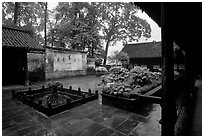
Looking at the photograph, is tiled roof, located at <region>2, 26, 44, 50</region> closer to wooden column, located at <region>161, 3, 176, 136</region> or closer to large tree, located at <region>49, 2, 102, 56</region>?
wooden column, located at <region>161, 3, 176, 136</region>

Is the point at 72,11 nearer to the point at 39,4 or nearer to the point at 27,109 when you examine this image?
the point at 39,4

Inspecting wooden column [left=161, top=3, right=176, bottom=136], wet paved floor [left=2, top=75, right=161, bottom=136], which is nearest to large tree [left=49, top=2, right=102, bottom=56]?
wet paved floor [left=2, top=75, right=161, bottom=136]

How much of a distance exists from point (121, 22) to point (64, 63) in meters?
11.4

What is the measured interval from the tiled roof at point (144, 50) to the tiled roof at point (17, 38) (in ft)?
52.9

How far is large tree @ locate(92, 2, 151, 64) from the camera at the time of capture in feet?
68.2

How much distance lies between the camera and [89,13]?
808 inches

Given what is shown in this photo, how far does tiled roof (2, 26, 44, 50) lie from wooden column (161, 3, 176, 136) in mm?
8449

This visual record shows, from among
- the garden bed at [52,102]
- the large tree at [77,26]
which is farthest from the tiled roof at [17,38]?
the large tree at [77,26]

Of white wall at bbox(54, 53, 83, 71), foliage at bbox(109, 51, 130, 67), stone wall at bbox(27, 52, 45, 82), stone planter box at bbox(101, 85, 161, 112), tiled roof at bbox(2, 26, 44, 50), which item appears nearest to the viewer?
stone planter box at bbox(101, 85, 161, 112)

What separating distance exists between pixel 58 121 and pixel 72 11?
1949 centimetres

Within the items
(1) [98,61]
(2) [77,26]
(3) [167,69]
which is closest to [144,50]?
(1) [98,61]

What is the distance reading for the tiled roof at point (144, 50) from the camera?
68.9ft

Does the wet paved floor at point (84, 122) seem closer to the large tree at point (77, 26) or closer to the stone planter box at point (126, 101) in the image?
the stone planter box at point (126, 101)

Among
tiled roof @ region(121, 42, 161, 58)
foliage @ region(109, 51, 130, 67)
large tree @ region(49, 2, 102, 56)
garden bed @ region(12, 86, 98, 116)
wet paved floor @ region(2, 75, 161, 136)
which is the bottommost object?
wet paved floor @ region(2, 75, 161, 136)
